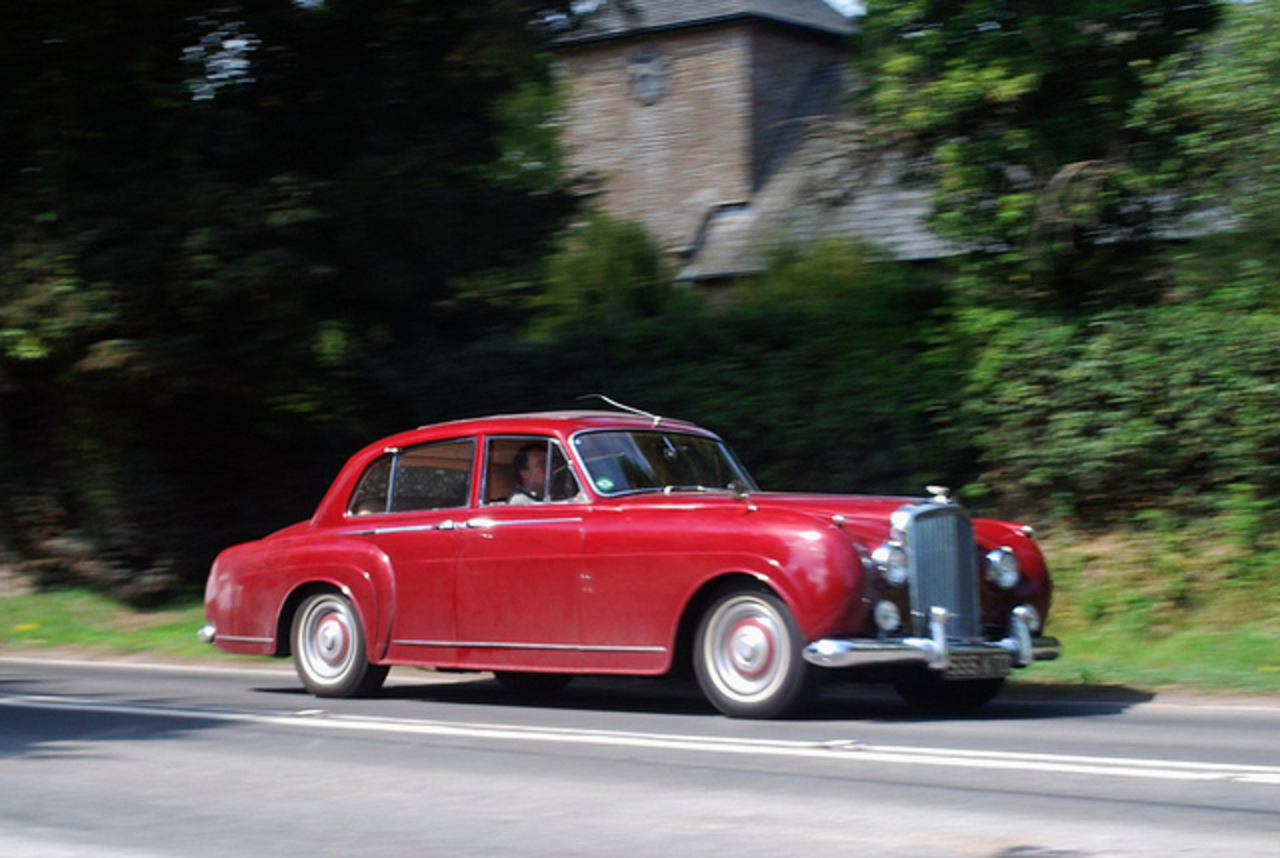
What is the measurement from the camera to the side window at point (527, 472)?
30.5 feet

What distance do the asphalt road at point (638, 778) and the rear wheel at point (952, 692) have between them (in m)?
0.14

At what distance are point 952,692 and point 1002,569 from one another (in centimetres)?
85

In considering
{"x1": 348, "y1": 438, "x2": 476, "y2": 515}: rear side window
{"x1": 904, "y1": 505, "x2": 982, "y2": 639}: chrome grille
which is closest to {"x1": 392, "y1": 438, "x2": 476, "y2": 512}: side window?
{"x1": 348, "y1": 438, "x2": 476, "y2": 515}: rear side window

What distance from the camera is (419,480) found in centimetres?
1004

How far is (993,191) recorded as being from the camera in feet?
48.2

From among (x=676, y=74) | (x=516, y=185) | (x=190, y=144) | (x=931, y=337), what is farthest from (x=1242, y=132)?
(x=676, y=74)

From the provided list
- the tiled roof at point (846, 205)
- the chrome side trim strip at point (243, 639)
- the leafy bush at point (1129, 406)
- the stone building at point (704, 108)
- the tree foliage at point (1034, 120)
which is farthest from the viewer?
the stone building at point (704, 108)

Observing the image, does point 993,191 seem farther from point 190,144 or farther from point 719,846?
point 719,846

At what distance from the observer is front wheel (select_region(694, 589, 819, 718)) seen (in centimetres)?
808

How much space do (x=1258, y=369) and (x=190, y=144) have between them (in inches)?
388

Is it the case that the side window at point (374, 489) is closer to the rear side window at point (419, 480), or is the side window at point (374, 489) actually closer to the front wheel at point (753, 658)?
the rear side window at point (419, 480)

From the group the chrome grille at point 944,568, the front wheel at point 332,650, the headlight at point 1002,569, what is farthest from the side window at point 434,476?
the headlight at point 1002,569

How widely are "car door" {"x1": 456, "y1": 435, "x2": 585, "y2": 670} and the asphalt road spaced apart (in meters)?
0.44

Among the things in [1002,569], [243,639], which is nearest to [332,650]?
[243,639]
